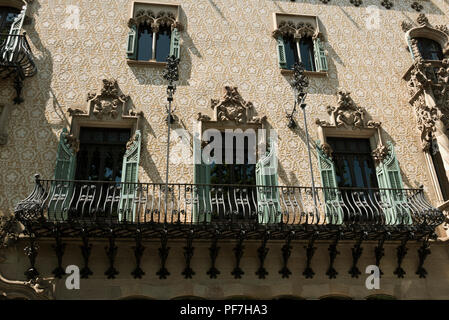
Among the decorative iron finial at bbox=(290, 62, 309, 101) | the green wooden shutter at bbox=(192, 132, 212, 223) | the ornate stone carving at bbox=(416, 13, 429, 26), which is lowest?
the green wooden shutter at bbox=(192, 132, 212, 223)

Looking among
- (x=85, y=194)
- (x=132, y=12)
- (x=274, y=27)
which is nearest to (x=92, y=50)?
(x=132, y=12)

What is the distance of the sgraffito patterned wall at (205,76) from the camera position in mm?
10050

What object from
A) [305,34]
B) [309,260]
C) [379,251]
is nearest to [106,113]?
[309,260]

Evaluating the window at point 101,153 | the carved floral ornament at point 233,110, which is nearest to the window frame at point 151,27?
the carved floral ornament at point 233,110

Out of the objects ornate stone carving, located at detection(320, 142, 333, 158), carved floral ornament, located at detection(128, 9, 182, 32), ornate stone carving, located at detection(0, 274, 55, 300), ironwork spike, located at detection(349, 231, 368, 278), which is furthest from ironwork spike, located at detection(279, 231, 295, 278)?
carved floral ornament, located at detection(128, 9, 182, 32)

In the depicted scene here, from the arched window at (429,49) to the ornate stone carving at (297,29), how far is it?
3.63m

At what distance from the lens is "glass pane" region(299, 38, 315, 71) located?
12.3 metres

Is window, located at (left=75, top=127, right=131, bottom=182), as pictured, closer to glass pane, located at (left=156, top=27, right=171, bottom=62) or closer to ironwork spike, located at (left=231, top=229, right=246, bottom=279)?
glass pane, located at (left=156, top=27, right=171, bottom=62)

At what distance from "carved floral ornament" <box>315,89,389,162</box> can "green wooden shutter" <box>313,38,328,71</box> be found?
→ 3.59 feet

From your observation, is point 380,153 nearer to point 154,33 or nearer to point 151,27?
point 154,33

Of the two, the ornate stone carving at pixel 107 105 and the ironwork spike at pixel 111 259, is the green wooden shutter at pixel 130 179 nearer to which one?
the ironwork spike at pixel 111 259

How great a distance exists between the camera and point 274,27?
41.1 feet

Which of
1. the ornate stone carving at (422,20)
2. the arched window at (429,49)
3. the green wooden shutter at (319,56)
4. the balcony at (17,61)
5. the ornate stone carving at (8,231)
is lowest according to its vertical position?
the ornate stone carving at (8,231)

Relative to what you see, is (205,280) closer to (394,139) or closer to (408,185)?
(408,185)
